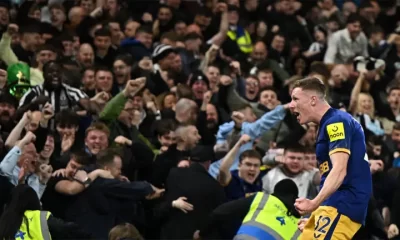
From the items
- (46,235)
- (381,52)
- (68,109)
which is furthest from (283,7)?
(46,235)

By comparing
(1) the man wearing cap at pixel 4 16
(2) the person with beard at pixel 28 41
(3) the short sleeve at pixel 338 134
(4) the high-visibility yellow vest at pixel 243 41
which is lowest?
(4) the high-visibility yellow vest at pixel 243 41

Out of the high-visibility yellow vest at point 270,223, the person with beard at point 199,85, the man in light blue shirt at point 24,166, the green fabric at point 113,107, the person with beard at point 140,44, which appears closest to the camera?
the high-visibility yellow vest at point 270,223

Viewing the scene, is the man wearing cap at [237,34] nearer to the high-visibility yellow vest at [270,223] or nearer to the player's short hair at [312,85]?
the high-visibility yellow vest at [270,223]

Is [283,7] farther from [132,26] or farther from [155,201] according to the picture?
[155,201]

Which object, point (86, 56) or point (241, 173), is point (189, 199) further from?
point (86, 56)

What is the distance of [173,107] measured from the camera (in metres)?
14.7

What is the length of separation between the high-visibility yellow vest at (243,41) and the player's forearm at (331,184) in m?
10.6

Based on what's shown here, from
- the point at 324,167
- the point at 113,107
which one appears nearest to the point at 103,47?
the point at 113,107

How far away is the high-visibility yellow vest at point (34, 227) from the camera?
10102 mm

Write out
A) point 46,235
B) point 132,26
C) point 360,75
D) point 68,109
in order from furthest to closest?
point 132,26
point 360,75
point 68,109
point 46,235

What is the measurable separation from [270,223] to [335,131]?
2.43 m

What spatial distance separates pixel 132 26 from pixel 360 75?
387cm

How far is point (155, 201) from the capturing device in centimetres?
1220

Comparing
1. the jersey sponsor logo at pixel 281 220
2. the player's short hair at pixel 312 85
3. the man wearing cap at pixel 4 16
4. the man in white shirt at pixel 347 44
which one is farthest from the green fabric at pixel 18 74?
the man in white shirt at pixel 347 44
